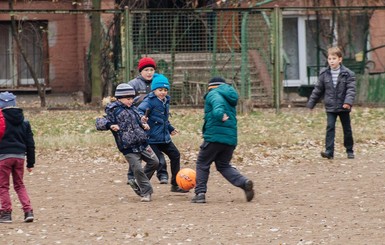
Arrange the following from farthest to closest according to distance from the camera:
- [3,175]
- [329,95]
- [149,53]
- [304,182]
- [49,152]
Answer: [149,53], [49,152], [329,95], [304,182], [3,175]

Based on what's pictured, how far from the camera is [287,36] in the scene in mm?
30984

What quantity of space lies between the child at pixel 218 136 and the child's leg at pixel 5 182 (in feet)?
7.22

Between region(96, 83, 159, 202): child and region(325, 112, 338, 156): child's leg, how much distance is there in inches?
159

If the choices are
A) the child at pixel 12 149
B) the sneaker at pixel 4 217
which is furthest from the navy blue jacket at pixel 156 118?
the sneaker at pixel 4 217

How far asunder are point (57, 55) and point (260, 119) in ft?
37.1

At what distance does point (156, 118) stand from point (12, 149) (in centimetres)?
267

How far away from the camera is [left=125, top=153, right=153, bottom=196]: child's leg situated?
12.5 meters

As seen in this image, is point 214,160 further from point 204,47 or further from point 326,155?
point 204,47

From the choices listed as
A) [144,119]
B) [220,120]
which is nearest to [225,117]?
[220,120]

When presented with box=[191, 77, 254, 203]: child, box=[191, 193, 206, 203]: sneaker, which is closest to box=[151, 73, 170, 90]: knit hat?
box=[191, 77, 254, 203]: child

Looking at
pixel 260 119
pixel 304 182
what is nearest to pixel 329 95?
pixel 304 182

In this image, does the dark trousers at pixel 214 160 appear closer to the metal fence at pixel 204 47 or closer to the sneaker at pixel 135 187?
the sneaker at pixel 135 187

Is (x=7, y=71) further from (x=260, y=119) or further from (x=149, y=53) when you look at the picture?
(x=260, y=119)

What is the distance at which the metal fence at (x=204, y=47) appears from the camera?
77.7 ft
